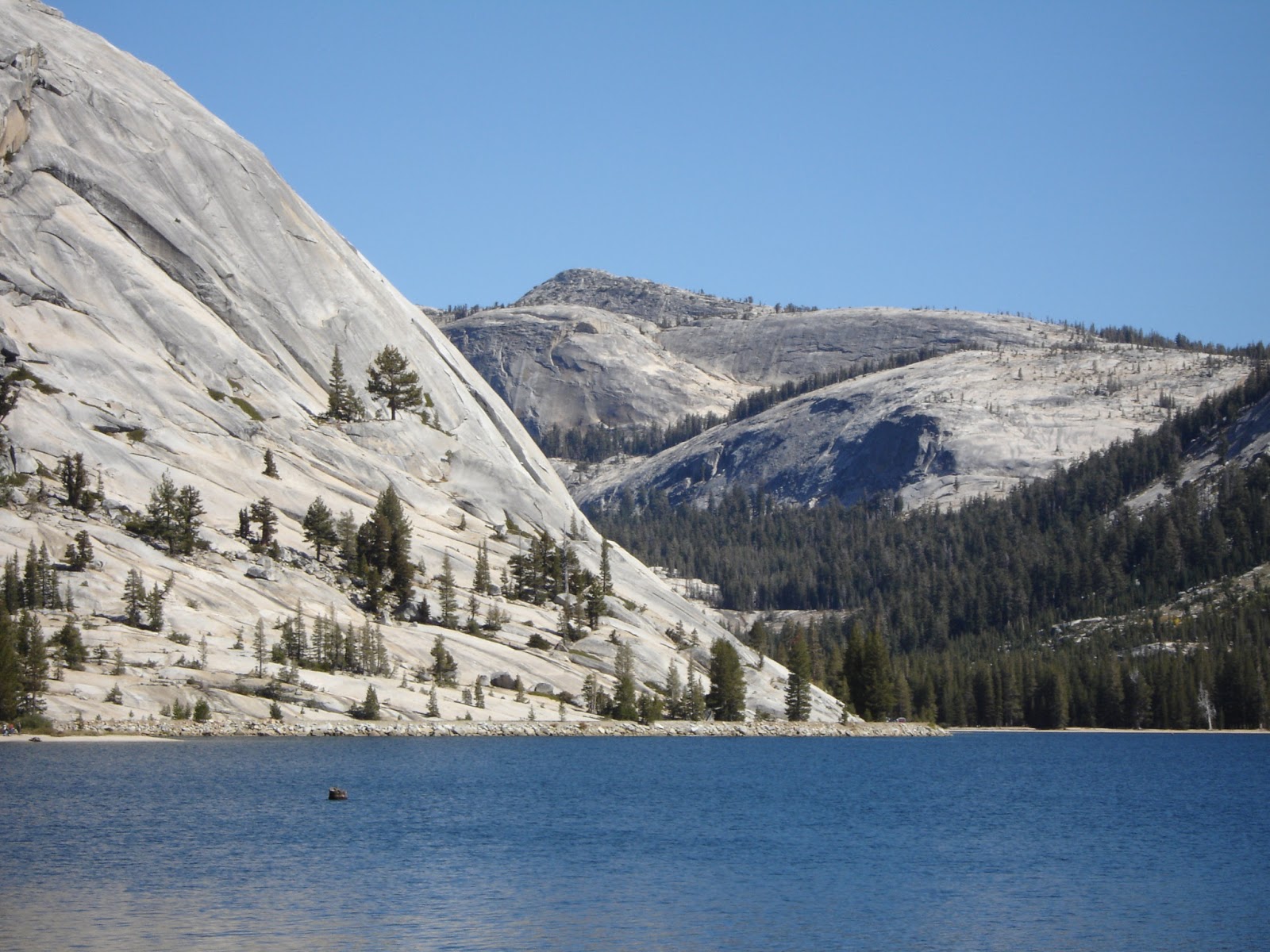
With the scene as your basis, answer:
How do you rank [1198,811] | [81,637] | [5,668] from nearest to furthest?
[1198,811] < [5,668] < [81,637]

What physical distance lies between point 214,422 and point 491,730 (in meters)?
52.2

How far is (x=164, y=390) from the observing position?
152m

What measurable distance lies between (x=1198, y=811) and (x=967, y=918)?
1700 inches

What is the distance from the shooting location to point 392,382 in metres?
179

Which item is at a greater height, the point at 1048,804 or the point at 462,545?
the point at 462,545

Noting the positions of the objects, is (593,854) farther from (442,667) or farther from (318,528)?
(318,528)

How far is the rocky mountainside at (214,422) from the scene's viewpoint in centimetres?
12300

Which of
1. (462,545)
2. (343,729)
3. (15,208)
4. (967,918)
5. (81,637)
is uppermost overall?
(15,208)

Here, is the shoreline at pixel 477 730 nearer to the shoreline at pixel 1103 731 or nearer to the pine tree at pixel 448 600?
the pine tree at pixel 448 600

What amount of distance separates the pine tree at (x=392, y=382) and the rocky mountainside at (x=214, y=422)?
360 cm

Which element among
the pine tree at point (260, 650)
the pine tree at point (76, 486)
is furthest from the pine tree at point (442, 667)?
the pine tree at point (76, 486)

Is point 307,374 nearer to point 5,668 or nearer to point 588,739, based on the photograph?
point 588,739

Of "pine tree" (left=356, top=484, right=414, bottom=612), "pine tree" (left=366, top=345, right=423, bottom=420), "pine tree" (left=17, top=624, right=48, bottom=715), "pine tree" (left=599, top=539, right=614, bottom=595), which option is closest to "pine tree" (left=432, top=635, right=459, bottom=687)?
"pine tree" (left=356, top=484, right=414, bottom=612)

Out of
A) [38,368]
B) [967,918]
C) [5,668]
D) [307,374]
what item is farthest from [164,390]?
[967,918]
